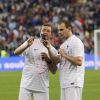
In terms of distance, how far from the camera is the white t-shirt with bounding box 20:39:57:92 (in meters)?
10.4

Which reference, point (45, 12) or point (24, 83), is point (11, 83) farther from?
point (45, 12)

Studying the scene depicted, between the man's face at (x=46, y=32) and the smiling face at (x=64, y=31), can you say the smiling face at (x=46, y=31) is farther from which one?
the smiling face at (x=64, y=31)

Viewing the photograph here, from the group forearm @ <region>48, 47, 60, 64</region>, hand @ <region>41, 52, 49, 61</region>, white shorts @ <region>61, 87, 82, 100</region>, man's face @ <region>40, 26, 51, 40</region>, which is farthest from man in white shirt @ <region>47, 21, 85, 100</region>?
Result: hand @ <region>41, 52, 49, 61</region>

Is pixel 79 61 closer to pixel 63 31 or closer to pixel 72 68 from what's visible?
pixel 72 68

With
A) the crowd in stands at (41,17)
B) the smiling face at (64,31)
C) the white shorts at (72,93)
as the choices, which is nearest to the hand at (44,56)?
the smiling face at (64,31)

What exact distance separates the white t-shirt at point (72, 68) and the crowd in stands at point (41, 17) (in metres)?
24.0

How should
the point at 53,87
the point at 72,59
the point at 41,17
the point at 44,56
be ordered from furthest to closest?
the point at 41,17
the point at 53,87
the point at 44,56
the point at 72,59

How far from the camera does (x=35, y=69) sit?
1044 centimetres

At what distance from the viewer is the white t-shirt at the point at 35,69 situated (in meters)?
10.4

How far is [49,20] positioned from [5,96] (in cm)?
2003

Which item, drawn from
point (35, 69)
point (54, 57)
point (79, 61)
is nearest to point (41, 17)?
point (35, 69)

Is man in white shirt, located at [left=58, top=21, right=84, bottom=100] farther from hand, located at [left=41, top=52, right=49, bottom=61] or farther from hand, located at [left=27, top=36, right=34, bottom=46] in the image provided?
hand, located at [left=27, top=36, right=34, bottom=46]

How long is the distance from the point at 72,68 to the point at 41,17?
92.9 ft

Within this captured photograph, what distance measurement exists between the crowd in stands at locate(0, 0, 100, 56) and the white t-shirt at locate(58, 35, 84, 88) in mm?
24005
